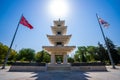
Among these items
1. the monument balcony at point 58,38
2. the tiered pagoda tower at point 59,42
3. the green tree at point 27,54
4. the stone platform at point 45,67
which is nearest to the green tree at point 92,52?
the tiered pagoda tower at point 59,42

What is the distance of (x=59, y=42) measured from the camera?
81.8 ft

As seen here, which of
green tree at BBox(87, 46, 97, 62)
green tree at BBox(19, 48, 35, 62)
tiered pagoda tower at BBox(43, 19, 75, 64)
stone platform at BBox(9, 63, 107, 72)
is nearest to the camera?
stone platform at BBox(9, 63, 107, 72)

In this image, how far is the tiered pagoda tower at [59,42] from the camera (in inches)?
901

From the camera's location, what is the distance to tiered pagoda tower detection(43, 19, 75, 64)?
22886 mm

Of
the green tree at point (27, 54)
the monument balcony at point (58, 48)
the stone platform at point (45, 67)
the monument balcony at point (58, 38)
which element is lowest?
the stone platform at point (45, 67)

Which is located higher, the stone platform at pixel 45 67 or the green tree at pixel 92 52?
the green tree at pixel 92 52

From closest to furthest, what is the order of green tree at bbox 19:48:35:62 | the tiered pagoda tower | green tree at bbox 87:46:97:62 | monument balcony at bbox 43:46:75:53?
monument balcony at bbox 43:46:75:53
the tiered pagoda tower
green tree at bbox 87:46:97:62
green tree at bbox 19:48:35:62

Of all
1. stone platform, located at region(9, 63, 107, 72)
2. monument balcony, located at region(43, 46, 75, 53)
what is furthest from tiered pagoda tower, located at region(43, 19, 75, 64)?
stone platform, located at region(9, 63, 107, 72)

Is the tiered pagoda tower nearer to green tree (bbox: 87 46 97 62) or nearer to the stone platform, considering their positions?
the stone platform

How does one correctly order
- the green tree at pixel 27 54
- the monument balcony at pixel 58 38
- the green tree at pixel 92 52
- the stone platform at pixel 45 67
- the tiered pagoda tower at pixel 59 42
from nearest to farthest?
the stone platform at pixel 45 67 → the tiered pagoda tower at pixel 59 42 → the monument balcony at pixel 58 38 → the green tree at pixel 92 52 → the green tree at pixel 27 54

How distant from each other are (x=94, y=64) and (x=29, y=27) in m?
14.6

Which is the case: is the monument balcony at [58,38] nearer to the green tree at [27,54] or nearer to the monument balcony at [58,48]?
the monument balcony at [58,48]

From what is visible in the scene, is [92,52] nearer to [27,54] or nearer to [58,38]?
[58,38]

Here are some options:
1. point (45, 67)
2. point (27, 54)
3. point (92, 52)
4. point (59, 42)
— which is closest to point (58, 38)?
point (59, 42)
